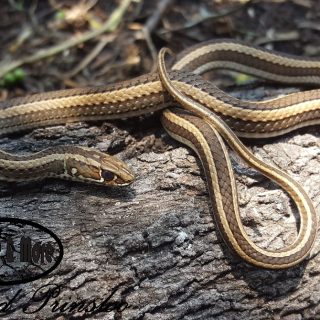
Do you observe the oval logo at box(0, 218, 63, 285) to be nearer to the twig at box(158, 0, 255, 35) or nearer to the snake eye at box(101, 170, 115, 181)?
the snake eye at box(101, 170, 115, 181)

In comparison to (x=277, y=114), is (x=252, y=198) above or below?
below

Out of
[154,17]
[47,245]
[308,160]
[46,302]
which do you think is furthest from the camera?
[154,17]

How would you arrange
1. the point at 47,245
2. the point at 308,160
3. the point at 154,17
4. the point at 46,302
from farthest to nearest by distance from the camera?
1. the point at 154,17
2. the point at 308,160
3. the point at 47,245
4. the point at 46,302

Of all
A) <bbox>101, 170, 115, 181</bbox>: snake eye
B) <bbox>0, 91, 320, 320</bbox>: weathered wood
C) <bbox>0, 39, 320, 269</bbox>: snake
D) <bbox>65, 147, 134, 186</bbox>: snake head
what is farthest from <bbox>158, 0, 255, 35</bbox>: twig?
<bbox>101, 170, 115, 181</bbox>: snake eye

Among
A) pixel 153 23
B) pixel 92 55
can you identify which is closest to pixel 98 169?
pixel 92 55

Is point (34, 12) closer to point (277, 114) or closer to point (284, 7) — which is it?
point (284, 7)

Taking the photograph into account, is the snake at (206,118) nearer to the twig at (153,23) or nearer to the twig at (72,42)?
the twig at (153,23)

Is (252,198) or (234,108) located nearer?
(252,198)

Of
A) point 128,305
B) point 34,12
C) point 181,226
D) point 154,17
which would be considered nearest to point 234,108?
point 181,226
